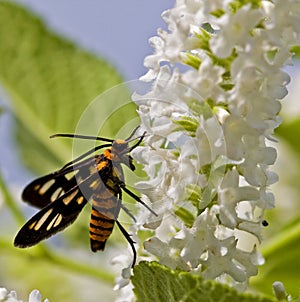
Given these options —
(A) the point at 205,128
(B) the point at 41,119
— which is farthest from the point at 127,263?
(B) the point at 41,119

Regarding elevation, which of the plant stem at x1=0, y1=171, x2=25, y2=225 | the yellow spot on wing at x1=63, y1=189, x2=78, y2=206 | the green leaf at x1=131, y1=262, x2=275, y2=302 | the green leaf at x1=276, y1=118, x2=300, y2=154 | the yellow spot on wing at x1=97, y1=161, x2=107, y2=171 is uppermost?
the yellow spot on wing at x1=97, y1=161, x2=107, y2=171

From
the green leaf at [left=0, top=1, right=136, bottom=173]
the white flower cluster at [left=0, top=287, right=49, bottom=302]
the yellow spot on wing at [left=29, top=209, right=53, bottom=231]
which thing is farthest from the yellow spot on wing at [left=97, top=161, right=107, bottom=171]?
the green leaf at [left=0, top=1, right=136, bottom=173]

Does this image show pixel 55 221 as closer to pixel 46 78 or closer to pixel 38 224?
pixel 38 224

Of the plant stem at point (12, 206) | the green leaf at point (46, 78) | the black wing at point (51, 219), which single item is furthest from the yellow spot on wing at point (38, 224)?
the green leaf at point (46, 78)

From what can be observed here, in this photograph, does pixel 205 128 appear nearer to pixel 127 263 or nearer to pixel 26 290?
pixel 127 263

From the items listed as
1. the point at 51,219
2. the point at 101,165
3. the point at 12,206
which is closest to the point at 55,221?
the point at 51,219

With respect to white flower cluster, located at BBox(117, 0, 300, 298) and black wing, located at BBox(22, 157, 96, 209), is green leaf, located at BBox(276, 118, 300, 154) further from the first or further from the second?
white flower cluster, located at BBox(117, 0, 300, 298)
